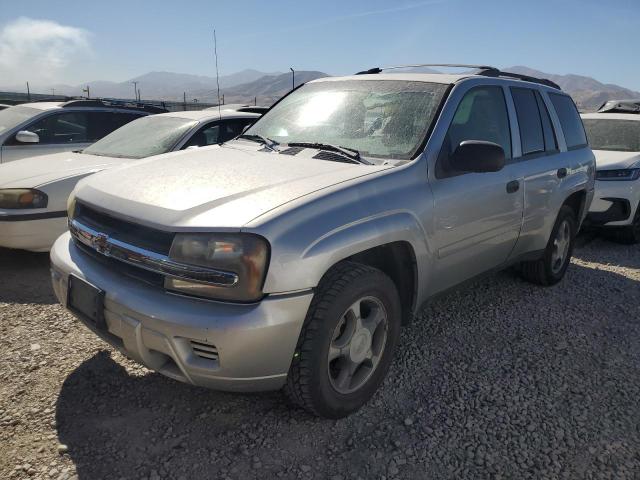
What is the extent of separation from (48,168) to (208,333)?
3.39 m

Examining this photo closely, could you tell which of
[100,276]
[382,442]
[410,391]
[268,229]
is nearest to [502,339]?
[410,391]

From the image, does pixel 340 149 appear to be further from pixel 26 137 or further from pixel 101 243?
pixel 26 137

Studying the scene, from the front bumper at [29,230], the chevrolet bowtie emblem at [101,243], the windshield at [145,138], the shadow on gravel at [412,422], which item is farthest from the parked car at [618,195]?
the front bumper at [29,230]

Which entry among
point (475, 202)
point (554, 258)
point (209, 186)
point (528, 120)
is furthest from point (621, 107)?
Answer: point (209, 186)

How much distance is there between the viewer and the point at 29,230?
4.14 metres

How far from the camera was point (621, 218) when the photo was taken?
237 inches

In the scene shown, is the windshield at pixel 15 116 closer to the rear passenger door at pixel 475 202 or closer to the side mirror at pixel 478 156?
the rear passenger door at pixel 475 202

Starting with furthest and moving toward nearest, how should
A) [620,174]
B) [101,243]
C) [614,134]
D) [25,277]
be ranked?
[614,134]
[620,174]
[25,277]
[101,243]

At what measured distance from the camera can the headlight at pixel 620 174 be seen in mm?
6047

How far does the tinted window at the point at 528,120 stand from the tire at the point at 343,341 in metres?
1.86

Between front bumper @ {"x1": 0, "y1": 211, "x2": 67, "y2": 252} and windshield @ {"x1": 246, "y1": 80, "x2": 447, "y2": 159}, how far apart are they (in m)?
1.92

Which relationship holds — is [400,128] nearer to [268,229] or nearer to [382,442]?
[268,229]

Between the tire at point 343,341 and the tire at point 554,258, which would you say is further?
the tire at point 554,258

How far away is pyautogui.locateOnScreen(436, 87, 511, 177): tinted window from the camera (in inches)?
113
